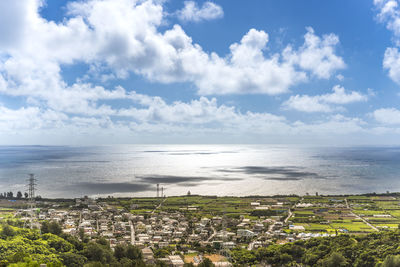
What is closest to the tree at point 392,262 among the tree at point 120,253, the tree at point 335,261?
the tree at point 335,261

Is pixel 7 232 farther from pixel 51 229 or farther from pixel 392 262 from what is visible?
pixel 392 262

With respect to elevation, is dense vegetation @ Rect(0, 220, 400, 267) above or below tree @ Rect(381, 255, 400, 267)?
below

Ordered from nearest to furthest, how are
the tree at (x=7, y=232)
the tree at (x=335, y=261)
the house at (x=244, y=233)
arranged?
the tree at (x=335, y=261) < the tree at (x=7, y=232) < the house at (x=244, y=233)

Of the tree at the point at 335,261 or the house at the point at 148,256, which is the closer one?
the tree at the point at 335,261

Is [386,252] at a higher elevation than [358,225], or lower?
higher

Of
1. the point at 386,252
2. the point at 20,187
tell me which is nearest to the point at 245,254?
the point at 386,252

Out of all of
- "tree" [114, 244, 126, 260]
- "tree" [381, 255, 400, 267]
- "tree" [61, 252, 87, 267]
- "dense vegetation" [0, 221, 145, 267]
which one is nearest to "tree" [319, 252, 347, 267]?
"tree" [381, 255, 400, 267]

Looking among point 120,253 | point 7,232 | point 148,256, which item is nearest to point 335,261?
point 148,256

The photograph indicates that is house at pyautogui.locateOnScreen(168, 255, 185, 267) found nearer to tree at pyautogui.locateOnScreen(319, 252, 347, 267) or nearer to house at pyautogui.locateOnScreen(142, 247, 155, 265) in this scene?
house at pyautogui.locateOnScreen(142, 247, 155, 265)

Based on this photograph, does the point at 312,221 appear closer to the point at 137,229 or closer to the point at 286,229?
the point at 286,229

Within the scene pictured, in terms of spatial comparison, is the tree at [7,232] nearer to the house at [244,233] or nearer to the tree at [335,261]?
the house at [244,233]

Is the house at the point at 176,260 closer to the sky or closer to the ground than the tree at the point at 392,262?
closer to the ground
